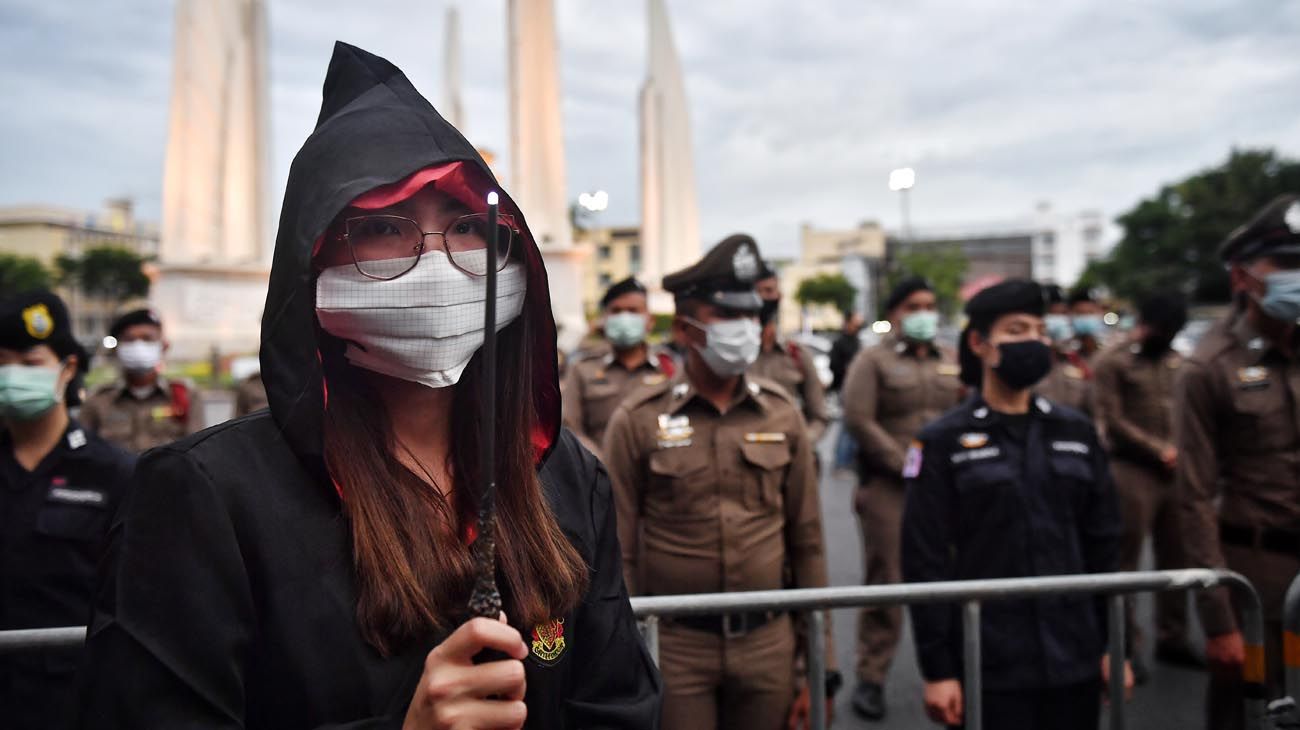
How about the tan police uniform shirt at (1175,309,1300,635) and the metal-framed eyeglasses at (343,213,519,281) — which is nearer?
the metal-framed eyeglasses at (343,213,519,281)

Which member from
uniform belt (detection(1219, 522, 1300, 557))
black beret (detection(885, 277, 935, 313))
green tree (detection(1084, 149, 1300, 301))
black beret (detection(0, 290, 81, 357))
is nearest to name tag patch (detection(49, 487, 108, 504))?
black beret (detection(0, 290, 81, 357))

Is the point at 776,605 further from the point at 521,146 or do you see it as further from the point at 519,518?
the point at 521,146

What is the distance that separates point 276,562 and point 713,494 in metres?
2.34

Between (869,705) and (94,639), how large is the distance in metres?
4.42

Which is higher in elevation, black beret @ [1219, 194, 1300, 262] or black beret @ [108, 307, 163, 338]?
black beret @ [1219, 194, 1300, 262]

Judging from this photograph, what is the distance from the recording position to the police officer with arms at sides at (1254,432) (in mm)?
3689

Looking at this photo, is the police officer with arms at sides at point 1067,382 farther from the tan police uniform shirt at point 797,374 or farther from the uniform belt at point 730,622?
the uniform belt at point 730,622

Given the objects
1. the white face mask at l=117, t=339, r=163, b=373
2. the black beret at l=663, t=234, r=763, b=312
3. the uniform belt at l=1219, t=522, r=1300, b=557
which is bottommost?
the uniform belt at l=1219, t=522, r=1300, b=557

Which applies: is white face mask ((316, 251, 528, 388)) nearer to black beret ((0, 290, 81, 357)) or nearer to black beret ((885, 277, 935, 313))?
black beret ((0, 290, 81, 357))

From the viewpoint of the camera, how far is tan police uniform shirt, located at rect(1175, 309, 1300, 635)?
3.71 metres

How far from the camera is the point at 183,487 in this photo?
1178 mm

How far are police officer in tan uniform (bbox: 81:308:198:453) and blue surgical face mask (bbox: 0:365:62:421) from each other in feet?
9.88

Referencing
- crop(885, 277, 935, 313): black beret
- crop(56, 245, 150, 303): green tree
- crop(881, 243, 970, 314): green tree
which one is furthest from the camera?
crop(56, 245, 150, 303): green tree

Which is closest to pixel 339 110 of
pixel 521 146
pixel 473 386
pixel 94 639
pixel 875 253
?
pixel 473 386
